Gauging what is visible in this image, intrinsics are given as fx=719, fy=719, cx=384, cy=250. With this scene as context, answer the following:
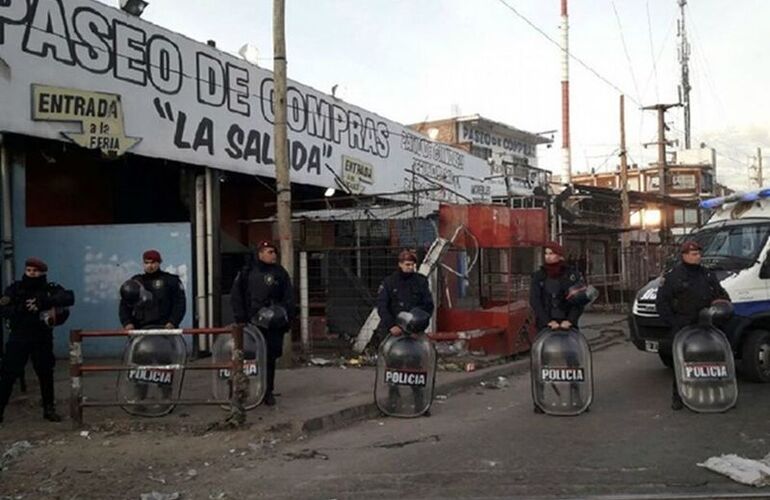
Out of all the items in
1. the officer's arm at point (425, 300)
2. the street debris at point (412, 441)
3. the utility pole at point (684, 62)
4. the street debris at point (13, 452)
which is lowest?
the street debris at point (412, 441)

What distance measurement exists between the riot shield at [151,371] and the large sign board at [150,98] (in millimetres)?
3673

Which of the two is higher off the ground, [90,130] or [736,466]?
[90,130]

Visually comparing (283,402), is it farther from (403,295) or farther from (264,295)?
(403,295)

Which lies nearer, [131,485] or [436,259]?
[131,485]

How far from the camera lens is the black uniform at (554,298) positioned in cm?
762

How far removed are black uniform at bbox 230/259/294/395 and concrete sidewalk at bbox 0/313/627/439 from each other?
0.67 meters

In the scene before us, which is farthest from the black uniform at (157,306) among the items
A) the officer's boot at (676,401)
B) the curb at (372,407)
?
the officer's boot at (676,401)

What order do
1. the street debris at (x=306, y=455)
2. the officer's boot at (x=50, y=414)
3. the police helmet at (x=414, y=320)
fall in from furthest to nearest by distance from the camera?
the police helmet at (x=414, y=320)
the officer's boot at (x=50, y=414)
the street debris at (x=306, y=455)

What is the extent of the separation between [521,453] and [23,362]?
491cm

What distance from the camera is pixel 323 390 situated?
28.9 feet

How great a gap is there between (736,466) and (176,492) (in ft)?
13.6

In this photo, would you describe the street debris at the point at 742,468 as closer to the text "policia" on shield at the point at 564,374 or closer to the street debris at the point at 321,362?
the text "policia" on shield at the point at 564,374

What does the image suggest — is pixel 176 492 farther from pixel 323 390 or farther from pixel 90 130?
pixel 90 130

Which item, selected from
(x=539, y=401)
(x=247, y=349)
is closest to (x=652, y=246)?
(x=539, y=401)
